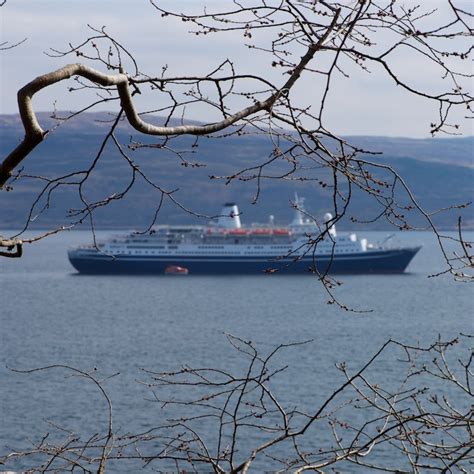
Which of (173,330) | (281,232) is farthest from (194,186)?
(173,330)

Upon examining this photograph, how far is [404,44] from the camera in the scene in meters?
2.74

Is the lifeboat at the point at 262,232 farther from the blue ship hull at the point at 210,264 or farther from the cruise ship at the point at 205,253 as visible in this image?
the blue ship hull at the point at 210,264

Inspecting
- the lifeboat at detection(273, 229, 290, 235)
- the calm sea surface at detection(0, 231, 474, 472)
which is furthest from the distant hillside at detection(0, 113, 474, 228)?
the calm sea surface at detection(0, 231, 474, 472)

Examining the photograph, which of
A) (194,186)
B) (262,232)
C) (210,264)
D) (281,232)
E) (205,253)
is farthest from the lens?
(194,186)

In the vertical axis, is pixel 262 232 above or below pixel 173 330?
above

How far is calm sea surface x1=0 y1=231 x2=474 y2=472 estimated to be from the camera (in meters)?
21.5

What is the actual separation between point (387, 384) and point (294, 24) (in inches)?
848

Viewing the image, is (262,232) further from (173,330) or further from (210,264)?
(173,330)

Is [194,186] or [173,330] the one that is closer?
[173,330]

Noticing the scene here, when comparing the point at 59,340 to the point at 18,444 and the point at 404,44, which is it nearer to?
the point at 18,444

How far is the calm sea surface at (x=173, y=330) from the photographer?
70.4 ft

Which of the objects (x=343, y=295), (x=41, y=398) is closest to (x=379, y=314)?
(x=343, y=295)

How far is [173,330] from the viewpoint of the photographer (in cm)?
3862

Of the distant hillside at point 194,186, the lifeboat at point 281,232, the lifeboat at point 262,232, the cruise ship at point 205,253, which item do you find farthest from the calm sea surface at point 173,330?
the distant hillside at point 194,186
